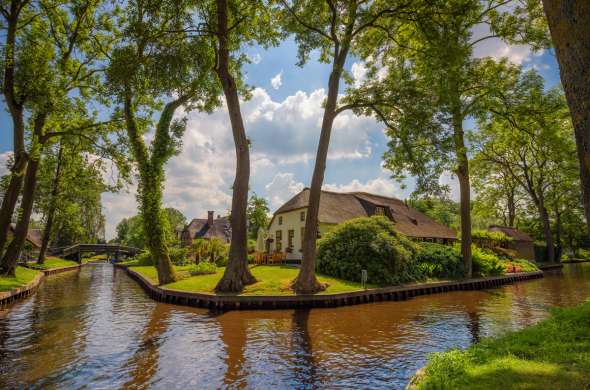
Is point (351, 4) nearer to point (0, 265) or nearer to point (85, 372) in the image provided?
point (85, 372)

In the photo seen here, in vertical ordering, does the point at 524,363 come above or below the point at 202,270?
above

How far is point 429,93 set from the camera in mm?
15812

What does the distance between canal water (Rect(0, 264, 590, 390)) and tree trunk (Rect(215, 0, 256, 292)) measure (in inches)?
103

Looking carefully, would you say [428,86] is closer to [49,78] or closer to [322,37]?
[322,37]

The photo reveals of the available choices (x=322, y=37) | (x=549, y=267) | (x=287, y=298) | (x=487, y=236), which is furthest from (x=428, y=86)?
(x=549, y=267)

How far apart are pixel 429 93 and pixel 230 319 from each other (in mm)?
12895

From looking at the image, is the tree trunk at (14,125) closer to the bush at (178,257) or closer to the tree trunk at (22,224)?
the tree trunk at (22,224)

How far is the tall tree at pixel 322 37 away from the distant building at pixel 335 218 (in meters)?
11.9

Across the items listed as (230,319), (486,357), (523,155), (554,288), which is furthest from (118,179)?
(523,155)

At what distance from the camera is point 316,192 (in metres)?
16.7

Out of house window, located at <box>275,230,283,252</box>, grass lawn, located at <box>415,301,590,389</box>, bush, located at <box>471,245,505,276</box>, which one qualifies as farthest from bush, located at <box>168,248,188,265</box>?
grass lawn, located at <box>415,301,590,389</box>

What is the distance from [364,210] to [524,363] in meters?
28.7

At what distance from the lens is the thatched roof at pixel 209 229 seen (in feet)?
198

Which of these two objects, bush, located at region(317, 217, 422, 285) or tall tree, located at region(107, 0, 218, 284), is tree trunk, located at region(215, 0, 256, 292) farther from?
bush, located at region(317, 217, 422, 285)
